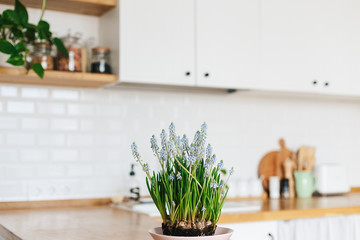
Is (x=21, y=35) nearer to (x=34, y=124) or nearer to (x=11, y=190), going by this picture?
(x=34, y=124)

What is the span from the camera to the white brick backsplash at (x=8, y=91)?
9.34ft

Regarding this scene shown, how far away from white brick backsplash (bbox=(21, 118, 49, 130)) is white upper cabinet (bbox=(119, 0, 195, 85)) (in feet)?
1.81

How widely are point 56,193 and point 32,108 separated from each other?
50 centimetres

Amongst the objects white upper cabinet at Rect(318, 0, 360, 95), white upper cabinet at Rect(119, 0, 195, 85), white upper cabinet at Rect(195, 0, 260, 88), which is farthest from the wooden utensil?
white upper cabinet at Rect(119, 0, 195, 85)

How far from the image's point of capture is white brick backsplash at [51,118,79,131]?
9.71 ft

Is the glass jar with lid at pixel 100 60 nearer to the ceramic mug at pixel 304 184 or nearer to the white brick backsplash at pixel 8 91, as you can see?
the white brick backsplash at pixel 8 91

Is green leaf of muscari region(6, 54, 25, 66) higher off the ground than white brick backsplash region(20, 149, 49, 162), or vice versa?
green leaf of muscari region(6, 54, 25, 66)

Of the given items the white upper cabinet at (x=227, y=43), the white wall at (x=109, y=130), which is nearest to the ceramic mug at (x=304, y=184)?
the white wall at (x=109, y=130)

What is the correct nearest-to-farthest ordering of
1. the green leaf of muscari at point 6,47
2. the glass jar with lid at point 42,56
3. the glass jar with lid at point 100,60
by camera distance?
the green leaf of muscari at point 6,47
the glass jar with lid at point 42,56
the glass jar with lid at point 100,60

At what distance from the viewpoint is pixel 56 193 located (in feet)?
9.62

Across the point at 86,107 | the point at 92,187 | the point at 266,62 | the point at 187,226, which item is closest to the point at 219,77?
the point at 266,62

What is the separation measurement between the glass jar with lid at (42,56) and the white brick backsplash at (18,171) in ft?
1.92

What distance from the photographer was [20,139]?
287 centimetres

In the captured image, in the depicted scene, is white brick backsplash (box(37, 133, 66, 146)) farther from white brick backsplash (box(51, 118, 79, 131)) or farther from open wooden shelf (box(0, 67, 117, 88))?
open wooden shelf (box(0, 67, 117, 88))
